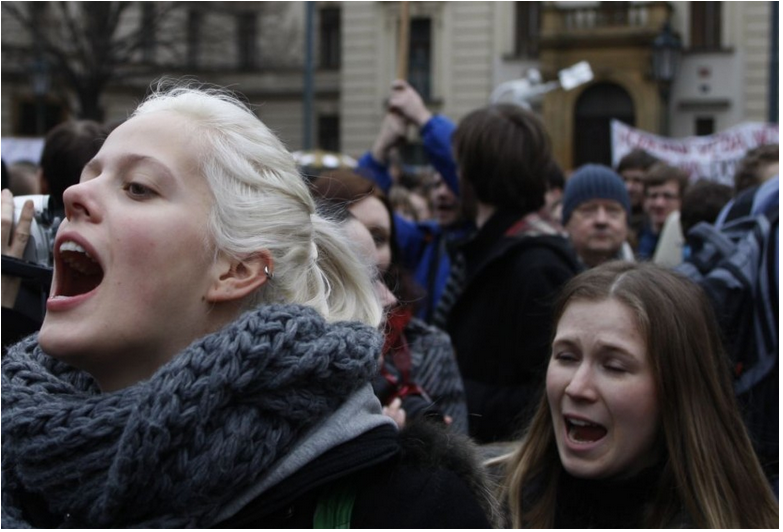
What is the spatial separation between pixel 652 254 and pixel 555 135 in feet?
73.3

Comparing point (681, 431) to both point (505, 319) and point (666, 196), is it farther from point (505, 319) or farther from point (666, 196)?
point (666, 196)

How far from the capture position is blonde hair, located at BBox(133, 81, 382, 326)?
1.91 m

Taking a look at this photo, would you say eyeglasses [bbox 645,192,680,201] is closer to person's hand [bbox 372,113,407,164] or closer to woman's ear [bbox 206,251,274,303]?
person's hand [bbox 372,113,407,164]

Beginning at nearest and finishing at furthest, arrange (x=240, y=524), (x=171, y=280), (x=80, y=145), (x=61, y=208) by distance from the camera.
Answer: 1. (x=240, y=524)
2. (x=171, y=280)
3. (x=61, y=208)
4. (x=80, y=145)

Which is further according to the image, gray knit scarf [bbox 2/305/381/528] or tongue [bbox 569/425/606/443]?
tongue [bbox 569/425/606/443]

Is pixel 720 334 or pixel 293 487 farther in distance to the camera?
pixel 720 334

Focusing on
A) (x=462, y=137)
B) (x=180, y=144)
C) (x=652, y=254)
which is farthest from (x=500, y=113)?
(x=652, y=254)

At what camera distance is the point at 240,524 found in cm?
167

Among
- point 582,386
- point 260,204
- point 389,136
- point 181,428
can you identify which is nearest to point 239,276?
point 260,204

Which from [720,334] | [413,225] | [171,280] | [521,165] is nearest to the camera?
[171,280]

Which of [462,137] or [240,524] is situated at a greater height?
[462,137]

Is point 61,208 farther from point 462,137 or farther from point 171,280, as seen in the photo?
point 462,137

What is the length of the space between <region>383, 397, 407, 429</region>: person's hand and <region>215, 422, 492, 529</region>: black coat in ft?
3.14

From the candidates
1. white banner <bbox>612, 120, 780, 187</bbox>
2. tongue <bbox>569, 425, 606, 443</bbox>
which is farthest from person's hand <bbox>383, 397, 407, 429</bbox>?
white banner <bbox>612, 120, 780, 187</bbox>
